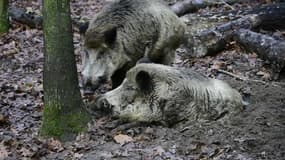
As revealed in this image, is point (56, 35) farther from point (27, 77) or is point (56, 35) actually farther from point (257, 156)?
point (27, 77)

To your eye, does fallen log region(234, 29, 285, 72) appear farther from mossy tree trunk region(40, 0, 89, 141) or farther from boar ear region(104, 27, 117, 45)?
mossy tree trunk region(40, 0, 89, 141)

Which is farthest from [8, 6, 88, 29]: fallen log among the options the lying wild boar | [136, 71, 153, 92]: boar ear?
[136, 71, 153, 92]: boar ear

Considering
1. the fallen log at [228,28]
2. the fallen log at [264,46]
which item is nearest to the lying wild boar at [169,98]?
the fallen log at [264,46]

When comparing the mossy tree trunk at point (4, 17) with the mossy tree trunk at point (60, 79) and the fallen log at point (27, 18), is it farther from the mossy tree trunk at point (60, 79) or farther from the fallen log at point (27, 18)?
the mossy tree trunk at point (60, 79)

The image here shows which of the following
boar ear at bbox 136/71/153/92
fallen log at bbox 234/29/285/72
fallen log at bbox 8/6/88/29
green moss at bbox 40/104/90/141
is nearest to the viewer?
green moss at bbox 40/104/90/141

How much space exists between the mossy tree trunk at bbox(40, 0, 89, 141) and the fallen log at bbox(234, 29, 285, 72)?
3.42 metres

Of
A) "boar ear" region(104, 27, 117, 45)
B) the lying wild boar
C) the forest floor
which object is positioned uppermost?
A: "boar ear" region(104, 27, 117, 45)

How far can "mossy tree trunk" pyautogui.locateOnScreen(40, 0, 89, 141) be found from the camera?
6.05 metres

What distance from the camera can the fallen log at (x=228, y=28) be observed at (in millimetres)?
10095

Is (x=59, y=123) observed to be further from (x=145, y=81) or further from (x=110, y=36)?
(x=110, y=36)

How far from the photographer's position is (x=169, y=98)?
6.45m

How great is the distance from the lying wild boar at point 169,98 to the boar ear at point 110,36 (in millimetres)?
787

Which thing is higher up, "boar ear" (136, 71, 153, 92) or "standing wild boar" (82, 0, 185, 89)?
"standing wild boar" (82, 0, 185, 89)

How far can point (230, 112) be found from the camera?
6570mm
